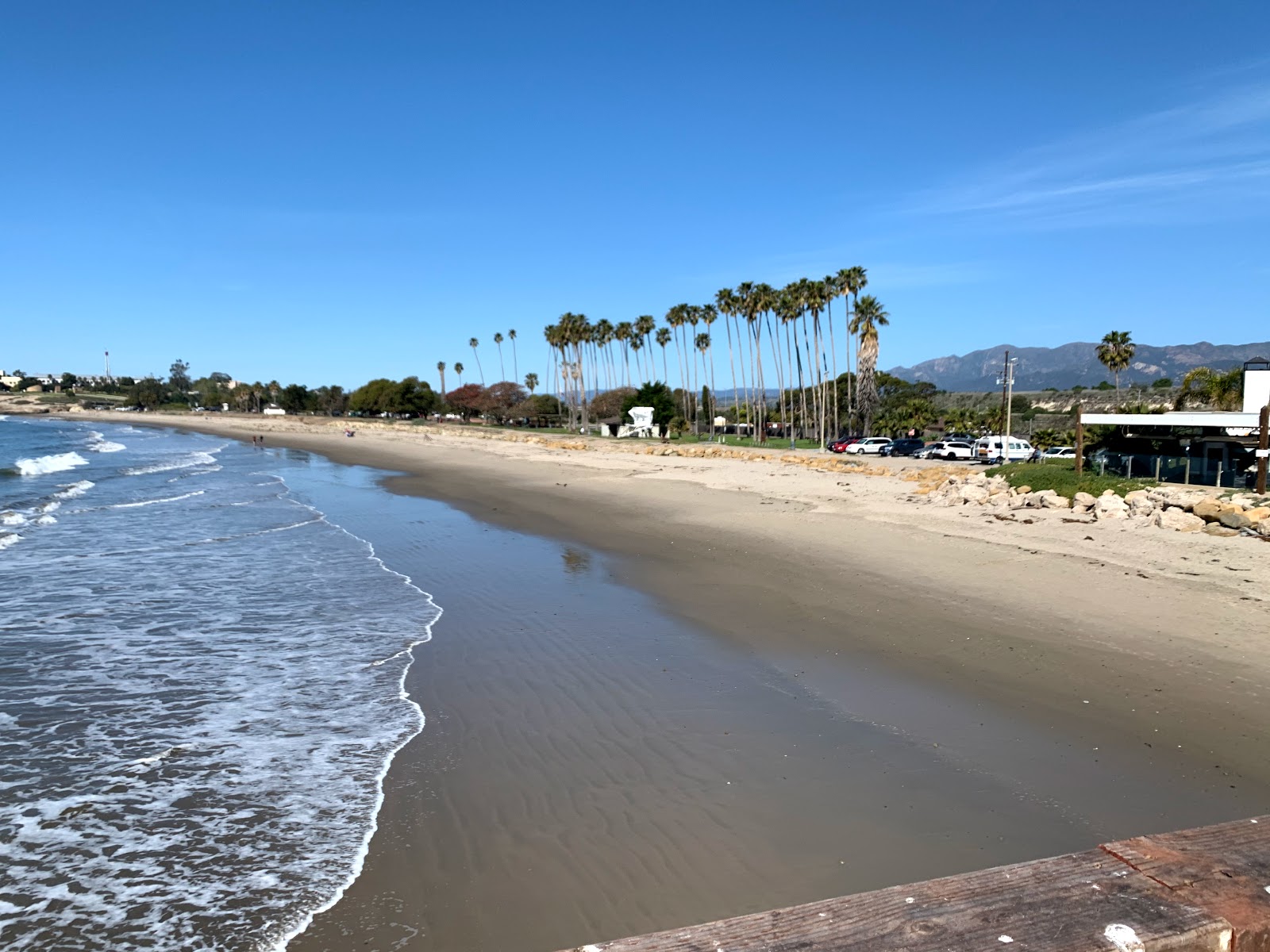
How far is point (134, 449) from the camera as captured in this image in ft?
200

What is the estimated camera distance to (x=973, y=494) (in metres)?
22.4

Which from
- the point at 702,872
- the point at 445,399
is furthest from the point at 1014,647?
the point at 445,399

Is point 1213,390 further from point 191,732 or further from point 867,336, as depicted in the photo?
point 191,732

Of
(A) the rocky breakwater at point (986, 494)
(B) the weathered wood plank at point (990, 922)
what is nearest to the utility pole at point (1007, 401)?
(A) the rocky breakwater at point (986, 494)

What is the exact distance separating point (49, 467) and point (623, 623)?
41.5 metres

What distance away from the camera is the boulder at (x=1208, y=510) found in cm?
1653

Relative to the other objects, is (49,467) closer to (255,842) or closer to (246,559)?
(246,559)

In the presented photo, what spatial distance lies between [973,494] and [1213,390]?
80.5 feet

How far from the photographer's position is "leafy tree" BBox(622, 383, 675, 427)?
79.1 m

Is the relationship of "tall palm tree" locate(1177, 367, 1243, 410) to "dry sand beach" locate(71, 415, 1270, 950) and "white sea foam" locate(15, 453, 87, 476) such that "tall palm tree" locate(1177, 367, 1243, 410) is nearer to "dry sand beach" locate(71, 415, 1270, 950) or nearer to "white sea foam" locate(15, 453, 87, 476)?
"dry sand beach" locate(71, 415, 1270, 950)

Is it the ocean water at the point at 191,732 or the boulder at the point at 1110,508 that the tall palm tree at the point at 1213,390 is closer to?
the boulder at the point at 1110,508

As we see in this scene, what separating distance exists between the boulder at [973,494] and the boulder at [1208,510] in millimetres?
5349

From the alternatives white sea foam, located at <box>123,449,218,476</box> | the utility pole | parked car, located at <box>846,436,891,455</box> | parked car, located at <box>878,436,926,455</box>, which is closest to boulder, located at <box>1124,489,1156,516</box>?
the utility pole

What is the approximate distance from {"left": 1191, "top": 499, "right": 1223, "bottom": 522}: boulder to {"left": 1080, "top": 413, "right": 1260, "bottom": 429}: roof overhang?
Answer: 781cm
